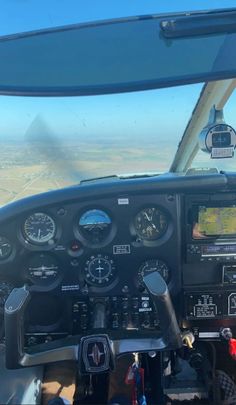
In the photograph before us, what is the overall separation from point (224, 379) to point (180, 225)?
0.82 meters

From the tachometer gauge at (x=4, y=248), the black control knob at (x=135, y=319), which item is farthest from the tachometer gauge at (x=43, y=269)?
the black control knob at (x=135, y=319)

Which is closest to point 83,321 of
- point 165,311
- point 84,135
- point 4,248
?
point 4,248

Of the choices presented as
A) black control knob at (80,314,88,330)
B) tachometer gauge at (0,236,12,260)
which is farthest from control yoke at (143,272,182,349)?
tachometer gauge at (0,236,12,260)

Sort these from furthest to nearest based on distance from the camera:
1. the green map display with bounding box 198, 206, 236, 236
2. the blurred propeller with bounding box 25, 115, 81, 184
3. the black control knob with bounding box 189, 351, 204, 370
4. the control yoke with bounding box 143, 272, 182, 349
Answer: the green map display with bounding box 198, 206, 236, 236
the black control knob with bounding box 189, 351, 204, 370
the blurred propeller with bounding box 25, 115, 81, 184
the control yoke with bounding box 143, 272, 182, 349

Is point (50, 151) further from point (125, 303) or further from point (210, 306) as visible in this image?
point (210, 306)

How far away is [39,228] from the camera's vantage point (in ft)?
8.72

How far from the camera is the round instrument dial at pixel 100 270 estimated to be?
105 inches

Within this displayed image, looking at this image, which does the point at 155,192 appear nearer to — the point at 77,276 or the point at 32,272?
the point at 77,276

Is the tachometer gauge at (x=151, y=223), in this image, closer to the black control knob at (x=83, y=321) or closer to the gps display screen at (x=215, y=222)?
the gps display screen at (x=215, y=222)

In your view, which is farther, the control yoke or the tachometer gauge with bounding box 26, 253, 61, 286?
the tachometer gauge with bounding box 26, 253, 61, 286

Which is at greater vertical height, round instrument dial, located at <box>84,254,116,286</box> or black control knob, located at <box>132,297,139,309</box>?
round instrument dial, located at <box>84,254,116,286</box>

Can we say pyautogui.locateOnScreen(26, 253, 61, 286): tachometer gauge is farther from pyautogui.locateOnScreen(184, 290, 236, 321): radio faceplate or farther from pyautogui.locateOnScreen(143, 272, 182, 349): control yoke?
pyautogui.locateOnScreen(143, 272, 182, 349): control yoke

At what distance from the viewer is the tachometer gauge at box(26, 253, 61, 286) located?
267cm

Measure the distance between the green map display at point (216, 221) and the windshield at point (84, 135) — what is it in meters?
0.41
